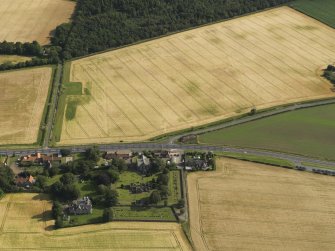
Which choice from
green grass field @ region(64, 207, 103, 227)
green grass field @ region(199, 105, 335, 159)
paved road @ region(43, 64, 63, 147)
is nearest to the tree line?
paved road @ region(43, 64, 63, 147)

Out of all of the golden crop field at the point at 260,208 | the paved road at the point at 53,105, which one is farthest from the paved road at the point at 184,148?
the paved road at the point at 53,105

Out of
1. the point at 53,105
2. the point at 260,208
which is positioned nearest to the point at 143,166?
the point at 260,208

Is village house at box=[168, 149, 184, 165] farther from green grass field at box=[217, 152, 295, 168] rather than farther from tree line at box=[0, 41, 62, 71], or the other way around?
tree line at box=[0, 41, 62, 71]

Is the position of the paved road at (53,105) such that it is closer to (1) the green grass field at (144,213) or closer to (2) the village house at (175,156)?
(2) the village house at (175,156)

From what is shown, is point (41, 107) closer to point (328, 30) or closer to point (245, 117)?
point (245, 117)

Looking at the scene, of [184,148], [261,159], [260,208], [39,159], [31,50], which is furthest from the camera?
[31,50]

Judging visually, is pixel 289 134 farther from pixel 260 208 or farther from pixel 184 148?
pixel 260 208

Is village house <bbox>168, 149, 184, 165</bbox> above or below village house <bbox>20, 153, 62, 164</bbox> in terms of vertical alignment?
below
